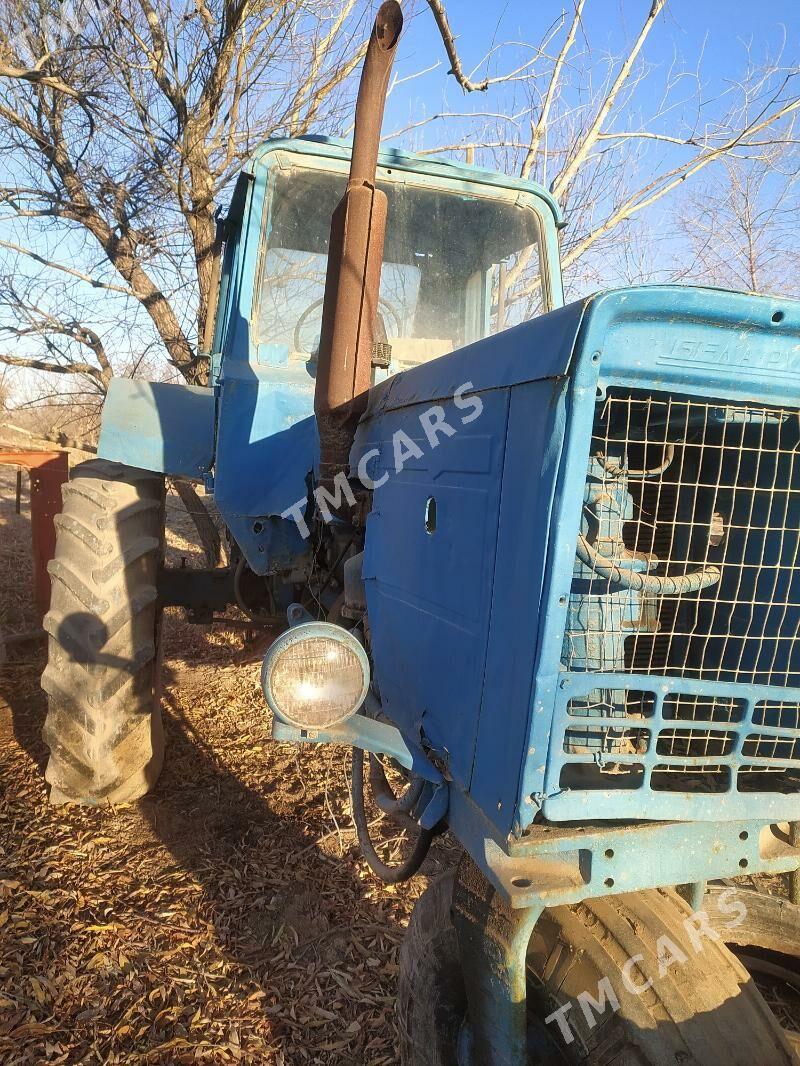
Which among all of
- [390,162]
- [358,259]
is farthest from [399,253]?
[358,259]

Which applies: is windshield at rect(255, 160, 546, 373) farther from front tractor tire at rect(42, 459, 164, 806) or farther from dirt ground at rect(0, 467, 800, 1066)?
dirt ground at rect(0, 467, 800, 1066)

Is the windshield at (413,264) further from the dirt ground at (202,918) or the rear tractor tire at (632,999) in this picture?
the rear tractor tire at (632,999)

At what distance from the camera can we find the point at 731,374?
1.34 meters

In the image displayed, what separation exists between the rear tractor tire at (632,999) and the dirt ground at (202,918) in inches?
19.8

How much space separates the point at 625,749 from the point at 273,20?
6.56 metres

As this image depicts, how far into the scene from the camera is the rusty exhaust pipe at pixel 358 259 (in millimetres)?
1852

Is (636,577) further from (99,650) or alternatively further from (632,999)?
(99,650)

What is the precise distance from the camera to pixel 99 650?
10.0 feet

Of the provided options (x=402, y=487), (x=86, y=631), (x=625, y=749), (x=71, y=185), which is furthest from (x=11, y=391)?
(x=625, y=749)

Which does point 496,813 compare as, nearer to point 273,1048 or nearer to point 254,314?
point 273,1048

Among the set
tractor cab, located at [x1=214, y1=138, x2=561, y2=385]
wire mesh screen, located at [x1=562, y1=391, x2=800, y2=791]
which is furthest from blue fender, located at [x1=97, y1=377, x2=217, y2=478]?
wire mesh screen, located at [x1=562, y1=391, x2=800, y2=791]

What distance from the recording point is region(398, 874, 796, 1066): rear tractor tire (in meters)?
1.29

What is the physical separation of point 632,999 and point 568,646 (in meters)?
0.64

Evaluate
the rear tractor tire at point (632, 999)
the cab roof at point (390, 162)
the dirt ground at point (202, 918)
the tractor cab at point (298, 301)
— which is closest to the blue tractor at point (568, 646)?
the rear tractor tire at point (632, 999)
